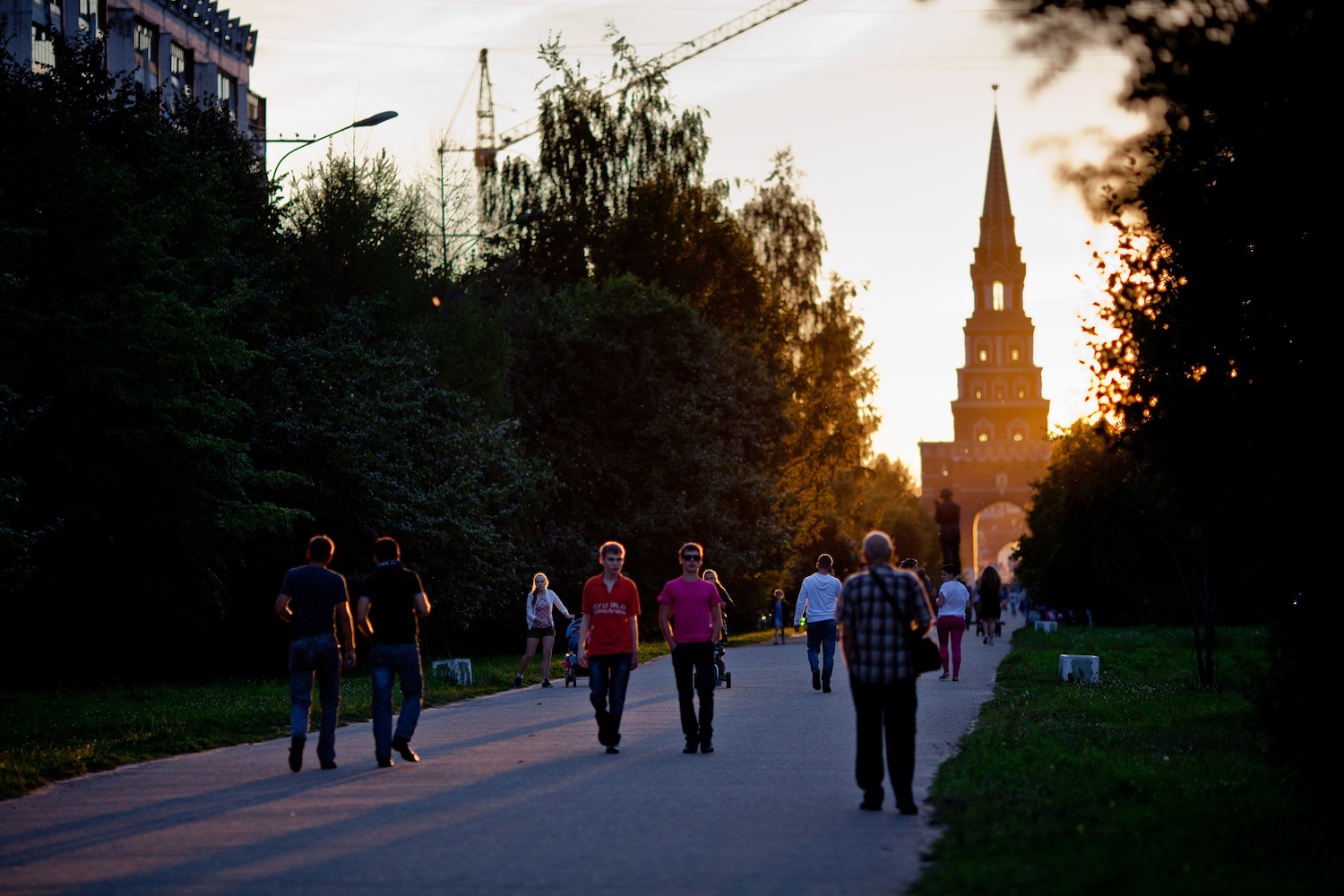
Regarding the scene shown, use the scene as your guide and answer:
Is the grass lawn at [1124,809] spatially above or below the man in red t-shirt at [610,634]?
below

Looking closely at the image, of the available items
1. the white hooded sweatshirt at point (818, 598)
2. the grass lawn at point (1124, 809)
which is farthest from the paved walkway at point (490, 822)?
the white hooded sweatshirt at point (818, 598)

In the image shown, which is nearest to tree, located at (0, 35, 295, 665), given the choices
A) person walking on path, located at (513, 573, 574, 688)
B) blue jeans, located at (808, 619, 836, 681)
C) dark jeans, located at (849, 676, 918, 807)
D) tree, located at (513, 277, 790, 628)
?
person walking on path, located at (513, 573, 574, 688)

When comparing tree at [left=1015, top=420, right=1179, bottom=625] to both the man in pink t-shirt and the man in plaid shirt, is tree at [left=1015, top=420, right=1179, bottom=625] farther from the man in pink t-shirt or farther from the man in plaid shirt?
the man in plaid shirt

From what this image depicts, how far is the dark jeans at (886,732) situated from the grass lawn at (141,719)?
5.84 meters

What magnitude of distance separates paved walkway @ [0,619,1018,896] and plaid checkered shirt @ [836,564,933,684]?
855mm

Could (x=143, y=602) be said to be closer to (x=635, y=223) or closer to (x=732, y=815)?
(x=732, y=815)

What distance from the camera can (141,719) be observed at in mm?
16797

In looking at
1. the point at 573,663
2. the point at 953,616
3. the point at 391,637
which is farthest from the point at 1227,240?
the point at 573,663

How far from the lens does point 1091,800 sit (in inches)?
380

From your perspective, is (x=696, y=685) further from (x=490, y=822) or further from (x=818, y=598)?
(x=818, y=598)

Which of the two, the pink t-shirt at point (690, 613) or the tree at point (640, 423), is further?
the tree at point (640, 423)

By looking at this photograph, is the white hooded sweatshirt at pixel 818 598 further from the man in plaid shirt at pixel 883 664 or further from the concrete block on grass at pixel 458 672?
the man in plaid shirt at pixel 883 664

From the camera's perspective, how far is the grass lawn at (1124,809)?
732 cm

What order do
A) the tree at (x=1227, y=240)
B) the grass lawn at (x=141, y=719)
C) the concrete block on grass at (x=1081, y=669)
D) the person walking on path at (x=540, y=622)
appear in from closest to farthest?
the tree at (x=1227, y=240)
the grass lawn at (x=141, y=719)
the concrete block on grass at (x=1081, y=669)
the person walking on path at (x=540, y=622)
